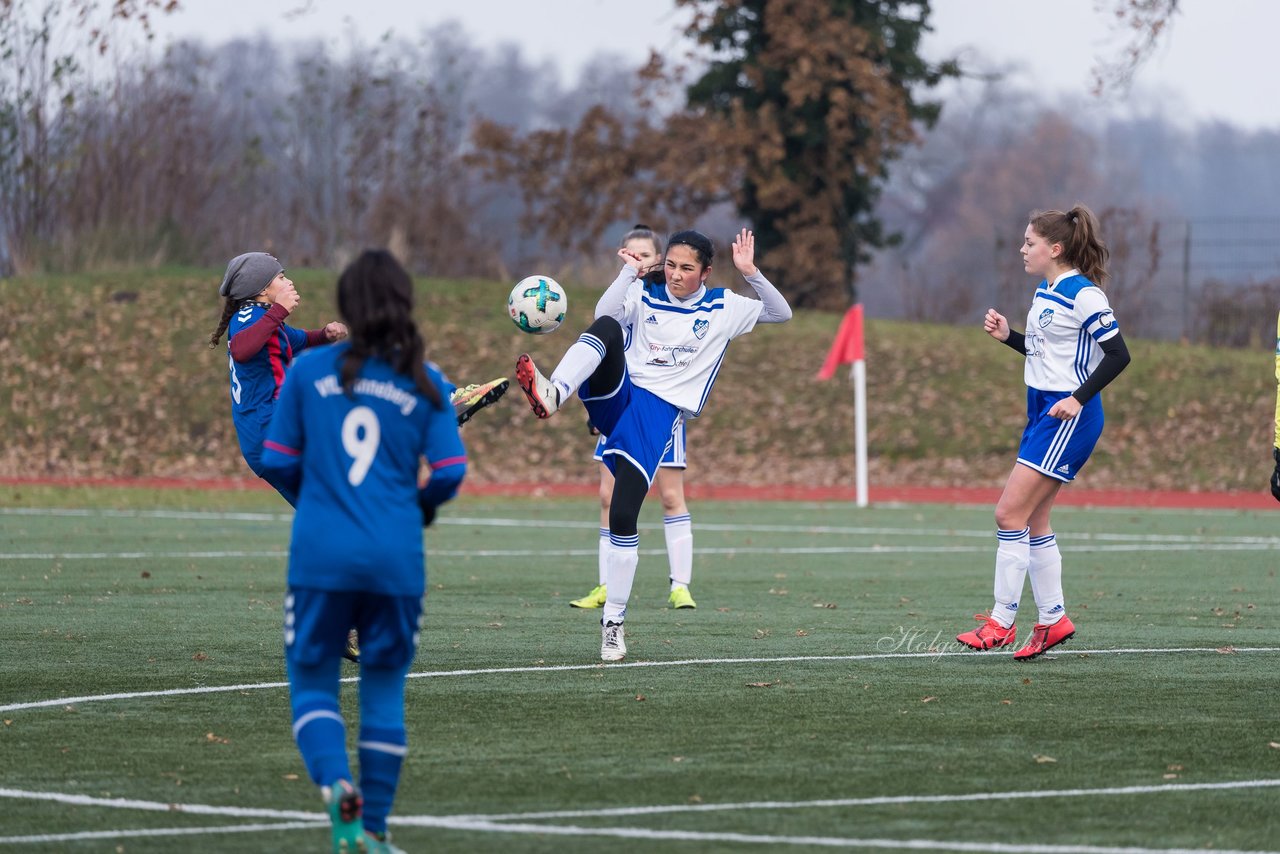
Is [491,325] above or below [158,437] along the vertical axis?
above

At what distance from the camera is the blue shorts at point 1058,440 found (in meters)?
8.84

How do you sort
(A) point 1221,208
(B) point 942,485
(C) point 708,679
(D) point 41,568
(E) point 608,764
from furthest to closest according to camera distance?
(A) point 1221,208, (B) point 942,485, (D) point 41,568, (C) point 708,679, (E) point 608,764

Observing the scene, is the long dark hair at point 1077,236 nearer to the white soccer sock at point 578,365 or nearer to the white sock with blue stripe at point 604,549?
the white soccer sock at point 578,365

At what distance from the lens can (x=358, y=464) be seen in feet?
16.5

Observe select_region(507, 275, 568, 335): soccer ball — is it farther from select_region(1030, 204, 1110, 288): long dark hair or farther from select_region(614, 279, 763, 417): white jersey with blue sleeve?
select_region(1030, 204, 1110, 288): long dark hair

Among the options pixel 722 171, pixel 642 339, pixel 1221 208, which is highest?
pixel 1221 208

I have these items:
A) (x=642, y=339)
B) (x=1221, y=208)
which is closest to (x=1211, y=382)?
(x=642, y=339)

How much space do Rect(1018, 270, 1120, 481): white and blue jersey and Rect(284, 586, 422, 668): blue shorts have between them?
444 centimetres

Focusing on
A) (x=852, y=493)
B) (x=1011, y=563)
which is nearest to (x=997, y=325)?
(x=1011, y=563)

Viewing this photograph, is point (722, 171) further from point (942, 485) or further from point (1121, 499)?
point (1121, 499)

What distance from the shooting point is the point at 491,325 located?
3338 cm

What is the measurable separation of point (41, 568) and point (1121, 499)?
15.7 m

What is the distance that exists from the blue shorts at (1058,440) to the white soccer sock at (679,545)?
2965 millimetres

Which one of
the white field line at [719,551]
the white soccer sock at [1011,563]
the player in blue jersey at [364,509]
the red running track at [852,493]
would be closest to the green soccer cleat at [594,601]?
the white soccer sock at [1011,563]
